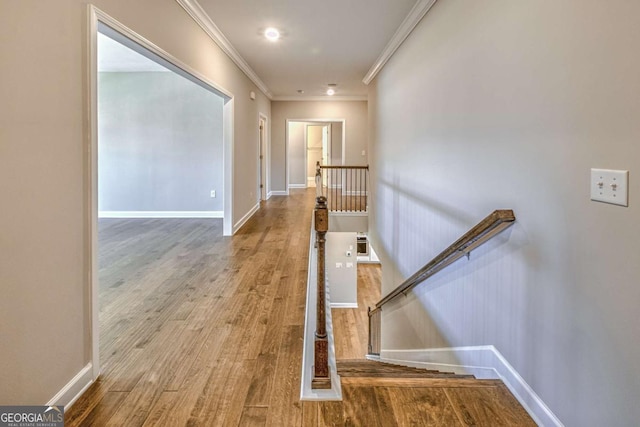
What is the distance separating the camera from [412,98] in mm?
4301

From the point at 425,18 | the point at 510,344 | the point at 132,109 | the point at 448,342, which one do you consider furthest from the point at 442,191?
the point at 132,109

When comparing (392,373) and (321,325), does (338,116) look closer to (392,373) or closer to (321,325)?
(392,373)

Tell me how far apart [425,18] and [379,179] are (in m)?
3.14

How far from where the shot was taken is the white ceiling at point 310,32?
3764 mm

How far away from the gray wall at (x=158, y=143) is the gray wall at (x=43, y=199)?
5.06 m

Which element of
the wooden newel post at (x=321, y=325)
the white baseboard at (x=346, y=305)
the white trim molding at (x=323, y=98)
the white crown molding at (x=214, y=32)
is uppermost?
the white trim molding at (x=323, y=98)

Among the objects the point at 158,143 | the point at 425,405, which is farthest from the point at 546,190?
the point at 158,143

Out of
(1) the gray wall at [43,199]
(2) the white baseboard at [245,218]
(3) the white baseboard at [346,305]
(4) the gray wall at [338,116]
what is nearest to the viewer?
(1) the gray wall at [43,199]

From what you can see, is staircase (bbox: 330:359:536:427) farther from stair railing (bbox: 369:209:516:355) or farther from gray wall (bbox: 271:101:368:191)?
gray wall (bbox: 271:101:368:191)

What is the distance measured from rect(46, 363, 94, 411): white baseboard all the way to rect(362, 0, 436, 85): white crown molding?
12.4 ft

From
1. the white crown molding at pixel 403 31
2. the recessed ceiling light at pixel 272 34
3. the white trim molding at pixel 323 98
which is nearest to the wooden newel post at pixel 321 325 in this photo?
the white crown molding at pixel 403 31

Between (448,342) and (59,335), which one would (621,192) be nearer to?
(448,342)

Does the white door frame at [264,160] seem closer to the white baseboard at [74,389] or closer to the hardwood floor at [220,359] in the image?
the hardwood floor at [220,359]

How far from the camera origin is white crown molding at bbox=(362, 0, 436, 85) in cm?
365
